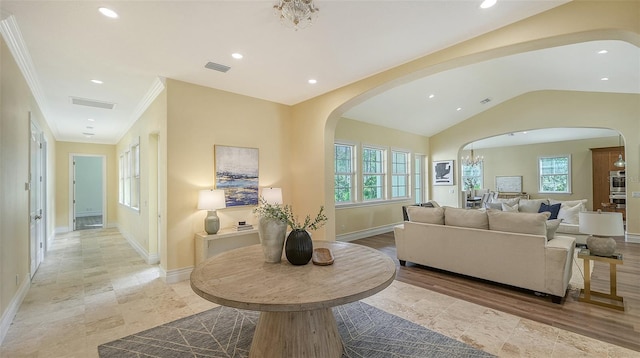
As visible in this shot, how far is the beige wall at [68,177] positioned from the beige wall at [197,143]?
620 cm

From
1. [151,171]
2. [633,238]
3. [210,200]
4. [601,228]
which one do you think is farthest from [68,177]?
[633,238]

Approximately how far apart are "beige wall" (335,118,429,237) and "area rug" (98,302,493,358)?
3.50 m

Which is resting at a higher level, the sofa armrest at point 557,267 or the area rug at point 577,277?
the sofa armrest at point 557,267

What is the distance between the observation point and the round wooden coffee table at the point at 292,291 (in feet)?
4.59

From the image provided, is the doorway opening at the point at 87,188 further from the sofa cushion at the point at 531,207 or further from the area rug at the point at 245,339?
the sofa cushion at the point at 531,207

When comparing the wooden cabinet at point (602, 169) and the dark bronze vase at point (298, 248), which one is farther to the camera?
the wooden cabinet at point (602, 169)

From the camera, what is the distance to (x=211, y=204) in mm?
3693

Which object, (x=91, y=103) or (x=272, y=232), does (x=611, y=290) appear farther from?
(x=91, y=103)

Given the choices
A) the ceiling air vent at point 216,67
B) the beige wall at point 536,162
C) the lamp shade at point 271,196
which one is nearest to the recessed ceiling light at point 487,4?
the ceiling air vent at point 216,67

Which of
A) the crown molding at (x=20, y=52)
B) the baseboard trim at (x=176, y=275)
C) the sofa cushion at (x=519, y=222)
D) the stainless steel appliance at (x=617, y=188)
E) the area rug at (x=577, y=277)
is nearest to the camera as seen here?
the crown molding at (x=20, y=52)

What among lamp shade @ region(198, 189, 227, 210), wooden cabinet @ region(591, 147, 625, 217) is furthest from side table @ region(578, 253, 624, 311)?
wooden cabinet @ region(591, 147, 625, 217)

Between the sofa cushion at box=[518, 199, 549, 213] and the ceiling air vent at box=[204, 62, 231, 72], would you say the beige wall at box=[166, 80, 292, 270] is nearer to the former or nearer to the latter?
the ceiling air vent at box=[204, 62, 231, 72]

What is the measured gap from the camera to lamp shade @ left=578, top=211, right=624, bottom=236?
262cm

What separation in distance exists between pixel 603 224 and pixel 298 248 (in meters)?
3.05
